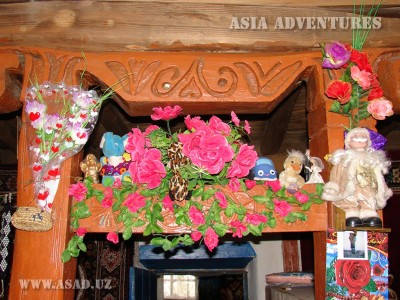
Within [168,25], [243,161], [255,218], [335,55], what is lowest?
[255,218]

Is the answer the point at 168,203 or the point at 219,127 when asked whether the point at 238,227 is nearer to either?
the point at 168,203

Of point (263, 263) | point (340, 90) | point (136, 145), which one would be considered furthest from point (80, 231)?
point (263, 263)

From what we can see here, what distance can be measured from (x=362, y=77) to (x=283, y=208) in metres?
0.58

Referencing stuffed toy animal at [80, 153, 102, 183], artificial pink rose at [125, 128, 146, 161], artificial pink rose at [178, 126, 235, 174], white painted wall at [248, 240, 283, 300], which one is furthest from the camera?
white painted wall at [248, 240, 283, 300]

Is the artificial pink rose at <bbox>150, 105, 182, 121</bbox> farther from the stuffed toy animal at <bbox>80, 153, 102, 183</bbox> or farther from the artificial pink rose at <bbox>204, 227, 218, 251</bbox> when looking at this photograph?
the artificial pink rose at <bbox>204, 227, 218, 251</bbox>

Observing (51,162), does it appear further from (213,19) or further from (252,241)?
(252,241)

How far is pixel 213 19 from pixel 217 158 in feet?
1.93

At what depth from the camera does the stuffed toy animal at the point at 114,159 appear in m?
1.89

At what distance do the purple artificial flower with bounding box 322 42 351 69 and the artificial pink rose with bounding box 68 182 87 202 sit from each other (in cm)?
104

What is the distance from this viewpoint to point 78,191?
1761mm

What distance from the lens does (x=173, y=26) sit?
1.84m

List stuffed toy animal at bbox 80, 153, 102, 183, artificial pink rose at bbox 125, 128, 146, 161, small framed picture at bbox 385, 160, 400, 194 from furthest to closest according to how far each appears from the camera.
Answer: small framed picture at bbox 385, 160, 400, 194
stuffed toy animal at bbox 80, 153, 102, 183
artificial pink rose at bbox 125, 128, 146, 161

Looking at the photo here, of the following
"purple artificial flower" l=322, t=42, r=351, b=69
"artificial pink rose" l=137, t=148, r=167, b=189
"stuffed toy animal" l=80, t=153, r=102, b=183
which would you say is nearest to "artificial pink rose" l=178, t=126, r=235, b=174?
"artificial pink rose" l=137, t=148, r=167, b=189

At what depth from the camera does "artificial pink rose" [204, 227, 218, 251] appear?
1674 mm
